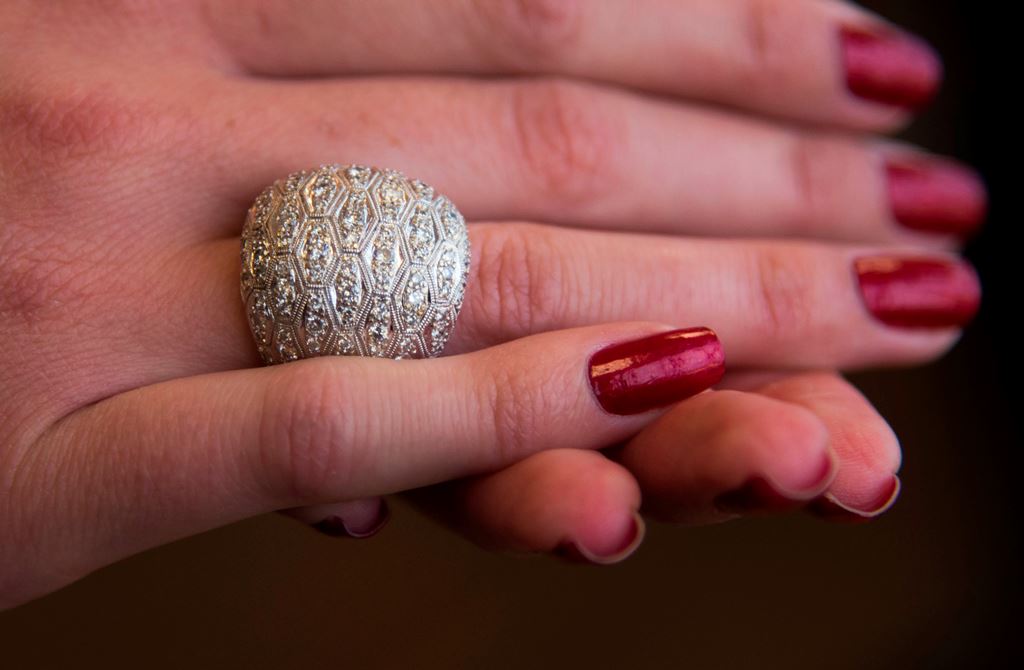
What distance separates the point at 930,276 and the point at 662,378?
455 millimetres

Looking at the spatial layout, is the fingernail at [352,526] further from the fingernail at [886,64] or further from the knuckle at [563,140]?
the fingernail at [886,64]

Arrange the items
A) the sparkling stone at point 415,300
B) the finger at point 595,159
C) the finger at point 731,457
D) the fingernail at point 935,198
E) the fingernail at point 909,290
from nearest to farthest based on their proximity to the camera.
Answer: the finger at point 731,457 < the sparkling stone at point 415,300 < the finger at point 595,159 < the fingernail at point 909,290 < the fingernail at point 935,198

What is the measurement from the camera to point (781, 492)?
2.08 feet

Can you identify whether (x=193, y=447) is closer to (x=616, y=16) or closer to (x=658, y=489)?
(x=658, y=489)

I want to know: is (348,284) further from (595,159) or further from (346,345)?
(595,159)

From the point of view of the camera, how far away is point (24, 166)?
31.8 inches

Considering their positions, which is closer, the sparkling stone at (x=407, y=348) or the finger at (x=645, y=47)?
the sparkling stone at (x=407, y=348)

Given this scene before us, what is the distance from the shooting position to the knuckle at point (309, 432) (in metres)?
0.68

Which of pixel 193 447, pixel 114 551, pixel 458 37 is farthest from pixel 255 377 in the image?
pixel 458 37

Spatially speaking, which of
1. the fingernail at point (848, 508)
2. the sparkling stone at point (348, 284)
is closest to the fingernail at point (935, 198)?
the fingernail at point (848, 508)

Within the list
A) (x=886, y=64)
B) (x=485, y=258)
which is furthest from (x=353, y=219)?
(x=886, y=64)

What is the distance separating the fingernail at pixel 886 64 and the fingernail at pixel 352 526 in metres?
0.75

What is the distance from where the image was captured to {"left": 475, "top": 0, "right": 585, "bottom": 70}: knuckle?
969mm

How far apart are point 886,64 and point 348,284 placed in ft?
2.43
